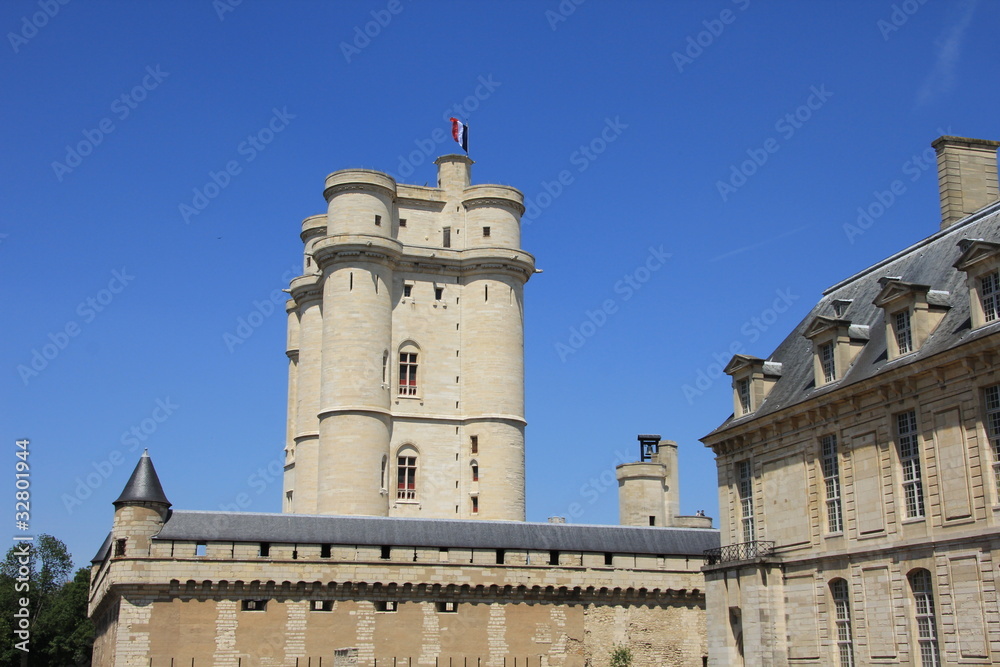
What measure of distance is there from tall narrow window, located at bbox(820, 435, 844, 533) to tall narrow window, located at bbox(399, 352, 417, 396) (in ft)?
73.5

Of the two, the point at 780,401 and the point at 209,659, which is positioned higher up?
the point at 780,401

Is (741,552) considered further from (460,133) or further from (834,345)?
(460,133)

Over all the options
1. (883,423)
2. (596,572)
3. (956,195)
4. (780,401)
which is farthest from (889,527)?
(596,572)

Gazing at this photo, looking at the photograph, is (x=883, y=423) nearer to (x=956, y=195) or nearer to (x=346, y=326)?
(x=956, y=195)

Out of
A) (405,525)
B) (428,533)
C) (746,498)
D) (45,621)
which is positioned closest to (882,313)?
(746,498)

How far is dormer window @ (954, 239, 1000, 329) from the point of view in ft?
62.2

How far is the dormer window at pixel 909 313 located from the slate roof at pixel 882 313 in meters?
0.10

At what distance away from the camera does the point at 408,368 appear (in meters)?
43.6

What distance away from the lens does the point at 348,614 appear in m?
32.1

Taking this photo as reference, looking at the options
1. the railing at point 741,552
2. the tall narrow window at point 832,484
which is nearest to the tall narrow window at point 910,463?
the tall narrow window at point 832,484

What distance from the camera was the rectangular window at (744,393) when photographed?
26.5 meters

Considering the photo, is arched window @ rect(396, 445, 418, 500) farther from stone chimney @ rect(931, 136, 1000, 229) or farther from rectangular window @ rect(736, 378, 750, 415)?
stone chimney @ rect(931, 136, 1000, 229)

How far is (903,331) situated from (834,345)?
2.00 metres

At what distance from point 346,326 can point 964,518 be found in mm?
26715
